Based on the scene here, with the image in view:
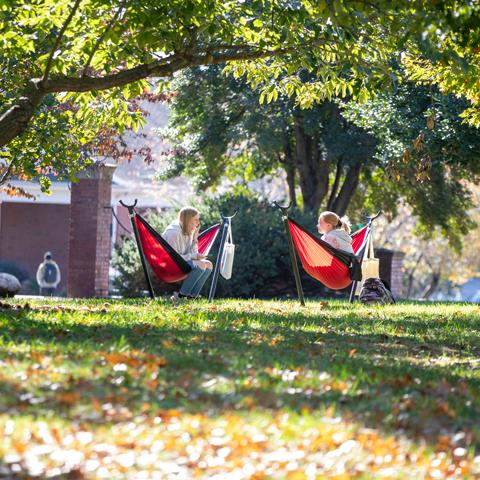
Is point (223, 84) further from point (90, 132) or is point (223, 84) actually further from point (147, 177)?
point (147, 177)

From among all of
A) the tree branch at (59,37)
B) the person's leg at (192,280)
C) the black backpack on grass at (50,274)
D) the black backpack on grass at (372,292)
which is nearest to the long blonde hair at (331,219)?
the black backpack on grass at (372,292)

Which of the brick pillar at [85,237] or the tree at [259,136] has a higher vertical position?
the tree at [259,136]

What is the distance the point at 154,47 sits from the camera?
11.0m

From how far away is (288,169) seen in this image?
27.4m

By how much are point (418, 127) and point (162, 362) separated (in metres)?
12.7

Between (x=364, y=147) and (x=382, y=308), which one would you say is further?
(x=364, y=147)

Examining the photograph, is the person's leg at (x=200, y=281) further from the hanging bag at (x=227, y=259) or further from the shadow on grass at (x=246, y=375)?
the shadow on grass at (x=246, y=375)

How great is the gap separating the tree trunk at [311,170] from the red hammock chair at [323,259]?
11.8m

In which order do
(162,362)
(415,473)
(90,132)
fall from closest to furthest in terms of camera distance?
1. (415,473)
2. (162,362)
3. (90,132)

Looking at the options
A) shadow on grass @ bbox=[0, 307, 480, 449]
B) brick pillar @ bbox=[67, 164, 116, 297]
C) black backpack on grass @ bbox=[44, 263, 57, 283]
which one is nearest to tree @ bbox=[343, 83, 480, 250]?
brick pillar @ bbox=[67, 164, 116, 297]

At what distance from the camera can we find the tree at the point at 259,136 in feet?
78.5

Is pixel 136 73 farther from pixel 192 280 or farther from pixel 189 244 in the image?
pixel 192 280

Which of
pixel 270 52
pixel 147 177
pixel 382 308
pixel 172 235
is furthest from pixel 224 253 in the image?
pixel 147 177

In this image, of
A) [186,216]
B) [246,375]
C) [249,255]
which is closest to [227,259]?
[186,216]
